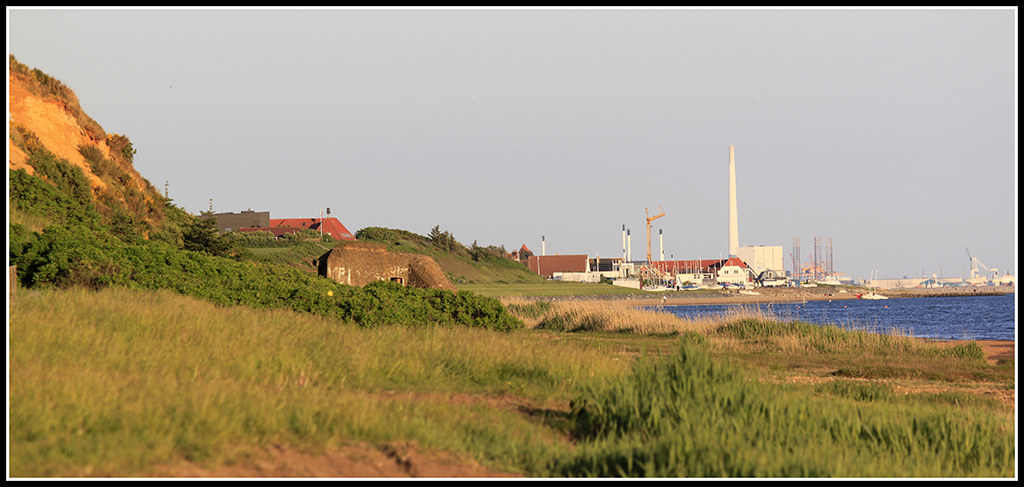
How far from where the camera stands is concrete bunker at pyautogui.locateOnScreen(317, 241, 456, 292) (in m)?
23.8

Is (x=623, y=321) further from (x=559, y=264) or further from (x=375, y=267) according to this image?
(x=559, y=264)

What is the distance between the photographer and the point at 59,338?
7.29 meters

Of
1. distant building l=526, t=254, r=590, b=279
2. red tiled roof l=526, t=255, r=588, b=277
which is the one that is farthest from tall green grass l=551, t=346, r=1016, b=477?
red tiled roof l=526, t=255, r=588, b=277

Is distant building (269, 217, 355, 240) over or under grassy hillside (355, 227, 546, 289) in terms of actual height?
over

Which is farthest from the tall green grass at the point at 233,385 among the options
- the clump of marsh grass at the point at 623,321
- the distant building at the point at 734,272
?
the distant building at the point at 734,272

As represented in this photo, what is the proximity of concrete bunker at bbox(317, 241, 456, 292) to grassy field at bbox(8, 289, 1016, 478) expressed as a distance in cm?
1207

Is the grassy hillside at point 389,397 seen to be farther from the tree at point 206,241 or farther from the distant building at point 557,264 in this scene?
the distant building at point 557,264

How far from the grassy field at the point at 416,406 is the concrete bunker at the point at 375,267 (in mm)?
12067

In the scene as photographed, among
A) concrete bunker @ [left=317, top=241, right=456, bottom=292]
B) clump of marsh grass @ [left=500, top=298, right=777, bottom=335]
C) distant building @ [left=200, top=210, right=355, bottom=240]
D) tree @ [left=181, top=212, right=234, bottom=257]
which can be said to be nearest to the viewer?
clump of marsh grass @ [left=500, top=298, right=777, bottom=335]

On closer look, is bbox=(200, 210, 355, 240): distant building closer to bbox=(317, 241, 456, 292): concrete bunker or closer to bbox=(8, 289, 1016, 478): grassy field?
bbox=(317, 241, 456, 292): concrete bunker

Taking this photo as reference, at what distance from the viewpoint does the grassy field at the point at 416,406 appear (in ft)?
16.2

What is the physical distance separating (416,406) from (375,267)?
1791 centimetres

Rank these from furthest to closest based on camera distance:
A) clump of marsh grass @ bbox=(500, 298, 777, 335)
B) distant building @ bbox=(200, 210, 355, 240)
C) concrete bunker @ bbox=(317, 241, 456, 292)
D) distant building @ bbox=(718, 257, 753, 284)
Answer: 1. distant building @ bbox=(718, 257, 753, 284)
2. distant building @ bbox=(200, 210, 355, 240)
3. concrete bunker @ bbox=(317, 241, 456, 292)
4. clump of marsh grass @ bbox=(500, 298, 777, 335)

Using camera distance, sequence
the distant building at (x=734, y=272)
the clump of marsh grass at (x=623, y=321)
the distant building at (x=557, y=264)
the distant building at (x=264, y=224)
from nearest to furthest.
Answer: the clump of marsh grass at (x=623, y=321) < the distant building at (x=264, y=224) < the distant building at (x=557, y=264) < the distant building at (x=734, y=272)
